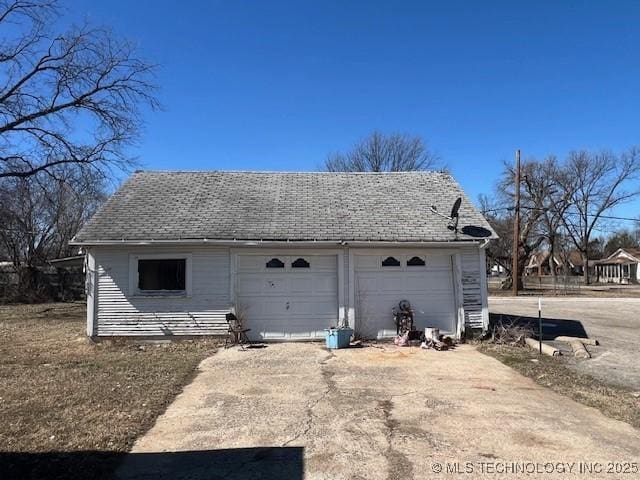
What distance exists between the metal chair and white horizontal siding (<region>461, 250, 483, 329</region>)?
5407 millimetres

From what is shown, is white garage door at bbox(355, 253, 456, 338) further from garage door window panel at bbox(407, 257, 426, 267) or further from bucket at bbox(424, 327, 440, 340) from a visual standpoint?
bucket at bbox(424, 327, 440, 340)

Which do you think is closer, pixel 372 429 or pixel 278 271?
pixel 372 429

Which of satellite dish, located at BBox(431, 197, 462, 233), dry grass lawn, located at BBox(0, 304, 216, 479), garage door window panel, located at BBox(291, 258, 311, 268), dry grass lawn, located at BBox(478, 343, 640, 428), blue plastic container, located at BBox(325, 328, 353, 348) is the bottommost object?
dry grass lawn, located at BBox(478, 343, 640, 428)

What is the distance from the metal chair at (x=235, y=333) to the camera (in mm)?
11859

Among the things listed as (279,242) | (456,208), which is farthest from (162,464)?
(456,208)

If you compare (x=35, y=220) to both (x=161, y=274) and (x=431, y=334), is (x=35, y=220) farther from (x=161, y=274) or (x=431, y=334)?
(x=431, y=334)

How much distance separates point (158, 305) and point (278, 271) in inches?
117

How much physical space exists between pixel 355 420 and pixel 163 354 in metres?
6.07

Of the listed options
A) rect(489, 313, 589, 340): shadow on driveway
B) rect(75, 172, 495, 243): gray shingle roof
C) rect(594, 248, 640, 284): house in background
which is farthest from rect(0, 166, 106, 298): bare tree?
rect(594, 248, 640, 284): house in background

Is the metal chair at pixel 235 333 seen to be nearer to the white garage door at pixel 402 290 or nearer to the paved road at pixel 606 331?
the white garage door at pixel 402 290

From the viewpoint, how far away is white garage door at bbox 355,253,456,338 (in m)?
12.5

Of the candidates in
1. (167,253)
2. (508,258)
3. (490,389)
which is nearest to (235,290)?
(167,253)

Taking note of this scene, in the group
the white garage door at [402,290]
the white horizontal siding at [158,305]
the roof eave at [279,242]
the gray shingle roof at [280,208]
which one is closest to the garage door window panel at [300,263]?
the roof eave at [279,242]

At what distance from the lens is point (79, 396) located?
7.22m
